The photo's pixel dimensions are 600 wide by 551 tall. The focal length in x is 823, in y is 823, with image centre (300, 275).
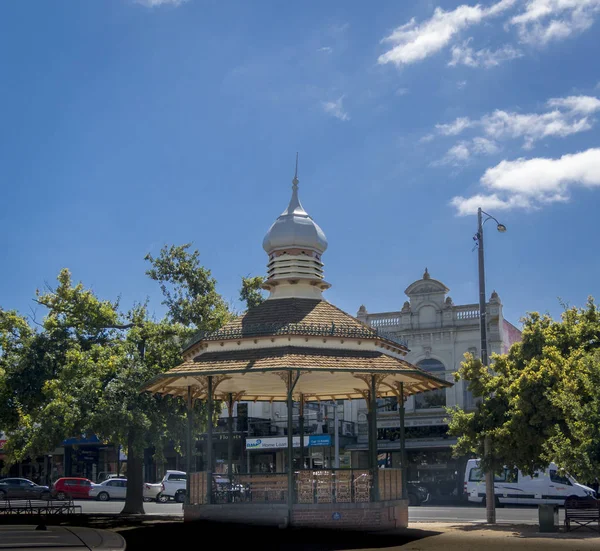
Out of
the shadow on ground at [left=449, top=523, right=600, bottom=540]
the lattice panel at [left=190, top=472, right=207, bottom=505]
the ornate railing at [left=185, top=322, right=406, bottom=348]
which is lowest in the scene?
the shadow on ground at [left=449, top=523, right=600, bottom=540]

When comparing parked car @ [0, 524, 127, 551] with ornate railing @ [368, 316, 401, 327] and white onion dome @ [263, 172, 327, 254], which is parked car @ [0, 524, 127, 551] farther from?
ornate railing @ [368, 316, 401, 327]

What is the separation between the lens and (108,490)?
49375mm

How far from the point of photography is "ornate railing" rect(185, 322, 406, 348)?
20984mm

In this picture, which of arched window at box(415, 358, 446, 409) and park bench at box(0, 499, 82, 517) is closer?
park bench at box(0, 499, 82, 517)

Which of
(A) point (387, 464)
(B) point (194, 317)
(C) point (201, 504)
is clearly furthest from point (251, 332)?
(A) point (387, 464)

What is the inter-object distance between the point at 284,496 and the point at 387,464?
31562 millimetres

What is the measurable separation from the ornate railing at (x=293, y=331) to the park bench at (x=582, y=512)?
6.61m

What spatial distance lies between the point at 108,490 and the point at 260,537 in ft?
112

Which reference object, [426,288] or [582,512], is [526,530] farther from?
[426,288]

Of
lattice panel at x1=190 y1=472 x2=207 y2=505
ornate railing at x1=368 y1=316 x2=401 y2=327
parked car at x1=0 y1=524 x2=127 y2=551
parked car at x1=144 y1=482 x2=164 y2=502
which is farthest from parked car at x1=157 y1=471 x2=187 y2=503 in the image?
lattice panel at x1=190 y1=472 x2=207 y2=505

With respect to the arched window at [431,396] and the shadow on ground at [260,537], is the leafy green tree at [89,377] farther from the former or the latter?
the arched window at [431,396]

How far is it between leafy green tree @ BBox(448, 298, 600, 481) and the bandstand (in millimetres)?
2379

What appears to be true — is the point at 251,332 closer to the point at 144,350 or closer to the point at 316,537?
the point at 316,537

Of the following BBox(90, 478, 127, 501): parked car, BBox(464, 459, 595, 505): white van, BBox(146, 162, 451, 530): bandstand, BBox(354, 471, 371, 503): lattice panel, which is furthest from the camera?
BBox(90, 478, 127, 501): parked car
